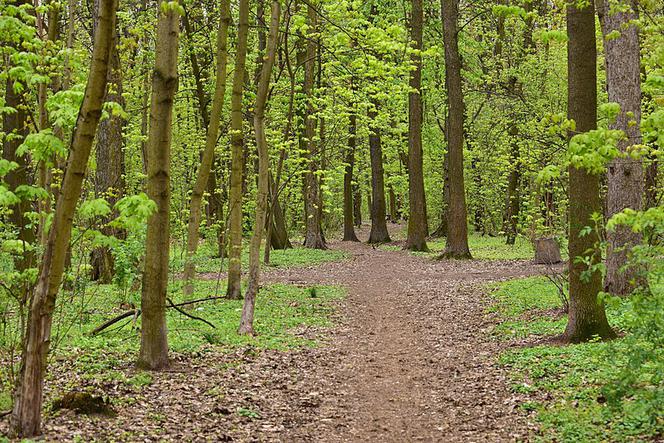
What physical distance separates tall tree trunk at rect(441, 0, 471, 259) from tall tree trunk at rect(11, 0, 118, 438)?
17.1 meters

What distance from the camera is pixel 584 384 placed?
272 inches

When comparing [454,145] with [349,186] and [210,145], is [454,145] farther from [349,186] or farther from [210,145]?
[210,145]

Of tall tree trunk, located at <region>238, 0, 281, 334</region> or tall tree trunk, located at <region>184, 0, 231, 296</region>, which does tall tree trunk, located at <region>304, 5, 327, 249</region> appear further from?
tall tree trunk, located at <region>238, 0, 281, 334</region>

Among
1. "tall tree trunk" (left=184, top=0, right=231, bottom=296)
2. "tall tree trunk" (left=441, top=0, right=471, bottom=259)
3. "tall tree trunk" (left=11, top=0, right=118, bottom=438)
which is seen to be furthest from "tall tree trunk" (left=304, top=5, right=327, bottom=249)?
"tall tree trunk" (left=11, top=0, right=118, bottom=438)

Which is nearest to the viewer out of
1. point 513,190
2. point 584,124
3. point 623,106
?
point 584,124

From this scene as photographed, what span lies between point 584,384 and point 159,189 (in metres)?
Answer: 5.34

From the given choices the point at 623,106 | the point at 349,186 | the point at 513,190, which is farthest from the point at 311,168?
the point at 623,106

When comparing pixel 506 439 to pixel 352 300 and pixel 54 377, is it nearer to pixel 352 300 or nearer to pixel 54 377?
pixel 54 377

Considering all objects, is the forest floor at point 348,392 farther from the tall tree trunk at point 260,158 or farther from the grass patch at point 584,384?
the tall tree trunk at point 260,158

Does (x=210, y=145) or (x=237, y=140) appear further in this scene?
(x=237, y=140)

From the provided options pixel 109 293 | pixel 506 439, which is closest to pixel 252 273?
pixel 109 293

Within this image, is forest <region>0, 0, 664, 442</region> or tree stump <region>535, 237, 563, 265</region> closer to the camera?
forest <region>0, 0, 664, 442</region>

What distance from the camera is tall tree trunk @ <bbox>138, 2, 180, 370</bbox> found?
7.58 metres

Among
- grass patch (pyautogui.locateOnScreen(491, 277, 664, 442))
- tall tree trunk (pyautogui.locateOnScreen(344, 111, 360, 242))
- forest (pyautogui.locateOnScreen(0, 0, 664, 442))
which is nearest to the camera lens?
grass patch (pyautogui.locateOnScreen(491, 277, 664, 442))
